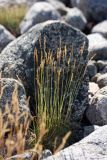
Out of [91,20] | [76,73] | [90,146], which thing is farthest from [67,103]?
[91,20]

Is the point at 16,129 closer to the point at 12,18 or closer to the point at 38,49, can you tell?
the point at 38,49

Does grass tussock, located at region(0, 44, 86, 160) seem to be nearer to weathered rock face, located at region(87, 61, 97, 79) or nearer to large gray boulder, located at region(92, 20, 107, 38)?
weathered rock face, located at region(87, 61, 97, 79)

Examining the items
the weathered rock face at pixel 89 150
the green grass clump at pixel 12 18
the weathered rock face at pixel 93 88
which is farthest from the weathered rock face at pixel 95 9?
the weathered rock face at pixel 89 150

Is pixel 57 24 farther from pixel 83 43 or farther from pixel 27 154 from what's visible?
pixel 27 154

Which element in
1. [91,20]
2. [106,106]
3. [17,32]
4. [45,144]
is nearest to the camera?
[45,144]

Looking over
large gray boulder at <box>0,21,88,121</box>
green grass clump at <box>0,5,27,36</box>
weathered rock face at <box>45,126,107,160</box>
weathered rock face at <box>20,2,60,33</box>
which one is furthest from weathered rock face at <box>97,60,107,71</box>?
weathered rock face at <box>45,126,107,160</box>

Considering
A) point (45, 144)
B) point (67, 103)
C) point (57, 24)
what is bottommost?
point (45, 144)

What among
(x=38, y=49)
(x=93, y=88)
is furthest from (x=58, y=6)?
(x=38, y=49)
